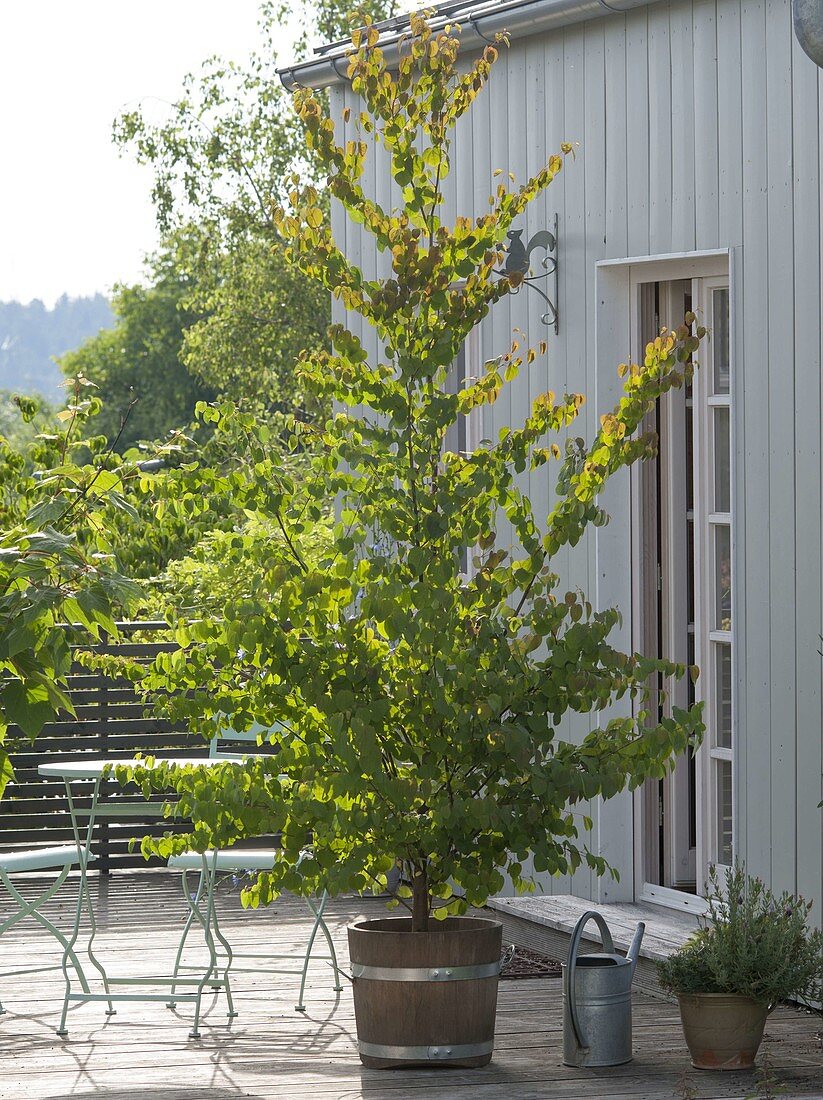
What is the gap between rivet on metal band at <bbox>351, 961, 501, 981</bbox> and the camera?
4887 millimetres

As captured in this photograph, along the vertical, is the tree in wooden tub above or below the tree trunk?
above

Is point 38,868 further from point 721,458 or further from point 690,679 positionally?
point 721,458

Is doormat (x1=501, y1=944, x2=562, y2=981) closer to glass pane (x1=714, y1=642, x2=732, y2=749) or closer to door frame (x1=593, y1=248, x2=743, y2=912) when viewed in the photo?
door frame (x1=593, y1=248, x2=743, y2=912)

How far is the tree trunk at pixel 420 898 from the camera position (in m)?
5.06

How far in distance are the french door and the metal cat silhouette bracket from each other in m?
0.44

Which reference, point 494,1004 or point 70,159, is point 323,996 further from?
point 70,159

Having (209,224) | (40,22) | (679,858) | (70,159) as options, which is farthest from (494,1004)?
(70,159)

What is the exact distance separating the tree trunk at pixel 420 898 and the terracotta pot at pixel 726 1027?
0.81m

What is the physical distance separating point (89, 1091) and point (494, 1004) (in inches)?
48.2

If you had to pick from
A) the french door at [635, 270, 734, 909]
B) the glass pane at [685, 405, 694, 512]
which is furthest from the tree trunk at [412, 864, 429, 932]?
the glass pane at [685, 405, 694, 512]

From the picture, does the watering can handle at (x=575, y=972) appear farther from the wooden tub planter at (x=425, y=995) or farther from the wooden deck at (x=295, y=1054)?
the wooden tub planter at (x=425, y=995)

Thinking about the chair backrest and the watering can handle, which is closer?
the watering can handle

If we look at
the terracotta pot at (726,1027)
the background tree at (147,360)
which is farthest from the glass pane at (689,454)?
the background tree at (147,360)

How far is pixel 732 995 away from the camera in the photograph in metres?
4.82
